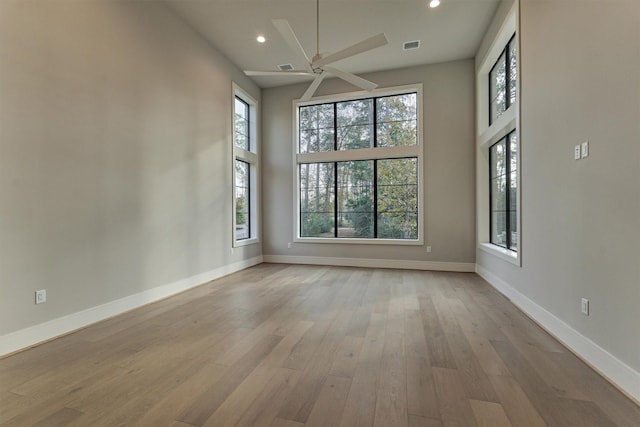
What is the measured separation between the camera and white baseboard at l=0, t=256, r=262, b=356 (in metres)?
2.36

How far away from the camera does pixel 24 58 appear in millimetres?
2465

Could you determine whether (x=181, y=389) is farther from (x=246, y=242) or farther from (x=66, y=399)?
(x=246, y=242)

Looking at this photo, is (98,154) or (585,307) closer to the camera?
(585,307)

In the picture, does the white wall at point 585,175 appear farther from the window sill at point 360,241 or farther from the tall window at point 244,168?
the tall window at point 244,168

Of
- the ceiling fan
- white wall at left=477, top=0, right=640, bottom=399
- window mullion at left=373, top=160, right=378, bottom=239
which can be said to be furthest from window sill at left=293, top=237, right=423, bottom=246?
the ceiling fan

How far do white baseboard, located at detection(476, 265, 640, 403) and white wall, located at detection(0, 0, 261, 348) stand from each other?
432 cm

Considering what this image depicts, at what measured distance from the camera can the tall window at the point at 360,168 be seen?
5.82 meters

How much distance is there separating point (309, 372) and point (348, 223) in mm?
4338

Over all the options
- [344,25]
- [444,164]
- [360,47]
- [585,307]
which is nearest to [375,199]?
[444,164]

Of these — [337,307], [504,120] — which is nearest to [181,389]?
[337,307]

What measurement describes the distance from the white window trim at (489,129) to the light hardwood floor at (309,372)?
1.19m

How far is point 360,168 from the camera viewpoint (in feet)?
20.0

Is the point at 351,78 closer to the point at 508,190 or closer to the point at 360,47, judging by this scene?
the point at 360,47

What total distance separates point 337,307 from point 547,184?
247 centimetres
